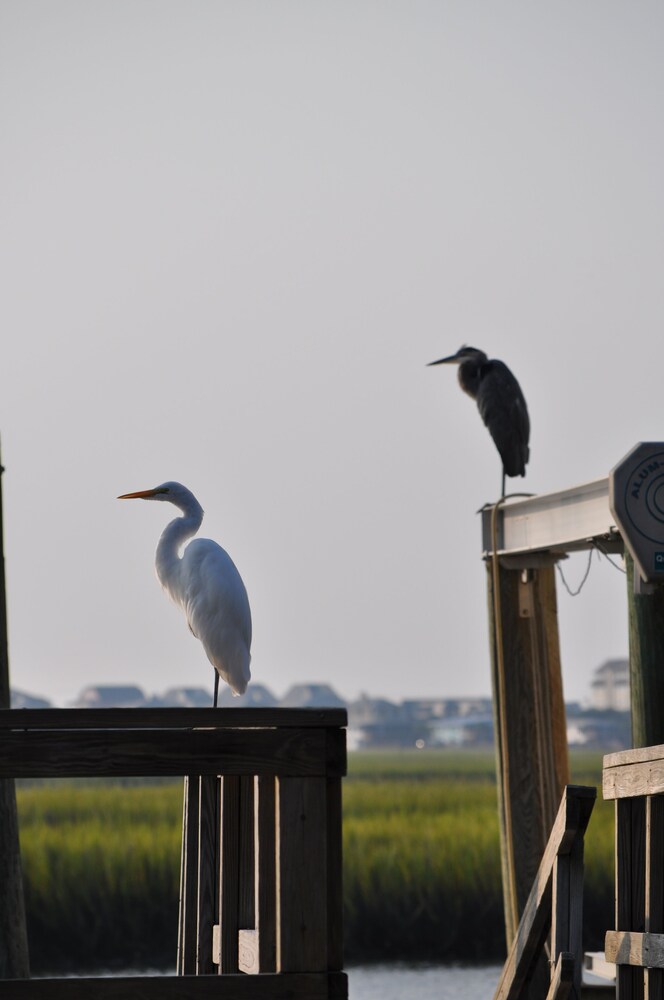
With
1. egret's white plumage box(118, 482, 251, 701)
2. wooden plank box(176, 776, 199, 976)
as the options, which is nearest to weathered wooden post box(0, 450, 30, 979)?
egret's white plumage box(118, 482, 251, 701)

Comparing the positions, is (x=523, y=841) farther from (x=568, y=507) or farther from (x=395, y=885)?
(x=395, y=885)

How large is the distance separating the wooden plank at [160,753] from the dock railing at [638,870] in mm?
1043

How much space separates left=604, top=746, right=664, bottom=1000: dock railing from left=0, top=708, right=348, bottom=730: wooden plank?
100 centimetres

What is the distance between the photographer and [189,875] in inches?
197

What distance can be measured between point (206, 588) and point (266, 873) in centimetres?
274

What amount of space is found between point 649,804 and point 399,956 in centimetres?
1125

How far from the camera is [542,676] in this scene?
707 cm

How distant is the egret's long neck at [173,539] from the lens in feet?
22.1

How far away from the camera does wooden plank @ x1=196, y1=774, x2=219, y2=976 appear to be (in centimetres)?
457

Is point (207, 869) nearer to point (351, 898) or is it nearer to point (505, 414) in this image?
point (505, 414)

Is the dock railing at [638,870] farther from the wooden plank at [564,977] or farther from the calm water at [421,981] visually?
the calm water at [421,981]

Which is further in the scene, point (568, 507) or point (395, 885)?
point (395, 885)

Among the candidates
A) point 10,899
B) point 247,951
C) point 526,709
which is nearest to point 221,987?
point 247,951

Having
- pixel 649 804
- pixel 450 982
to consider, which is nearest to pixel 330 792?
pixel 649 804
